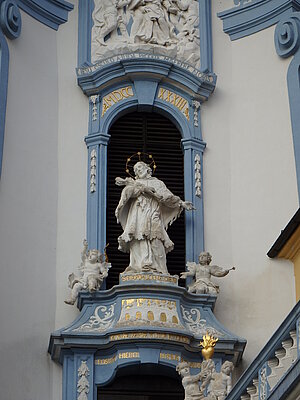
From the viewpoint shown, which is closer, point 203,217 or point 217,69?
point 203,217

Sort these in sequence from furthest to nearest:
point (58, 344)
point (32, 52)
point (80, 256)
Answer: point (32, 52), point (80, 256), point (58, 344)

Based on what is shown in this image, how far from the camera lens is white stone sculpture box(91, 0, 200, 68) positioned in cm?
1619

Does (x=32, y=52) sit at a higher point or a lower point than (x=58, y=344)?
higher

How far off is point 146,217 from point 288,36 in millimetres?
3170

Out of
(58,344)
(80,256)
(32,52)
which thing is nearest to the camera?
(58,344)

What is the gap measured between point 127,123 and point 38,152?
1.37m

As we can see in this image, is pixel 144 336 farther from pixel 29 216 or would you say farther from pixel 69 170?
pixel 69 170

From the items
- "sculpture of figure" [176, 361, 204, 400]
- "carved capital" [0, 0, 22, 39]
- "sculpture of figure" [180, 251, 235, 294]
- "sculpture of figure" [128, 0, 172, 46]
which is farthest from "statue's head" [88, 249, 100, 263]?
"sculpture of figure" [128, 0, 172, 46]

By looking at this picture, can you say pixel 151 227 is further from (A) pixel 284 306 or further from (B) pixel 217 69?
(B) pixel 217 69

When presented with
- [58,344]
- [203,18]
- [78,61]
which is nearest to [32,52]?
[78,61]

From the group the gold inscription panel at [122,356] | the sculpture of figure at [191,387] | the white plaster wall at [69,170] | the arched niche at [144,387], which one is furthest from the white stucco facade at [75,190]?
the sculpture of figure at [191,387]

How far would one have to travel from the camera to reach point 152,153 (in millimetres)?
15906

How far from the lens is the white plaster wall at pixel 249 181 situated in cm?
1477

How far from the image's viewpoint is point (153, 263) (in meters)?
14.5
